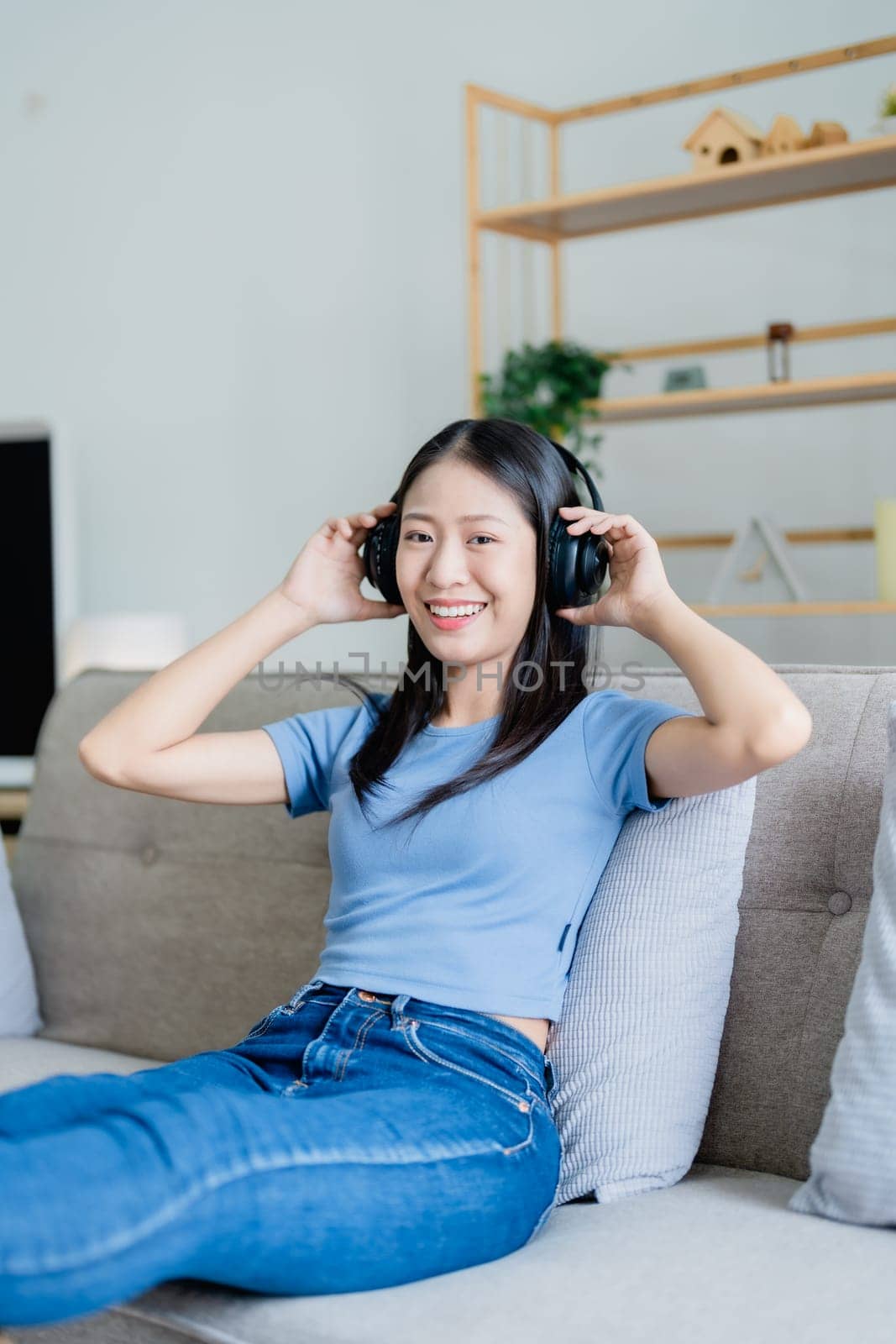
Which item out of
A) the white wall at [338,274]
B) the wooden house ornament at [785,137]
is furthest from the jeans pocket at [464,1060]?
the wooden house ornament at [785,137]

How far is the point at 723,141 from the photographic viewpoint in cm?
255

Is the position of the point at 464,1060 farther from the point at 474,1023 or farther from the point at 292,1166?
the point at 292,1166

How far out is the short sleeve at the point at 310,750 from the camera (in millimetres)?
1500

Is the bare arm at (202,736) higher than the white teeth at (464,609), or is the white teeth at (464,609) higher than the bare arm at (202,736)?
the white teeth at (464,609)

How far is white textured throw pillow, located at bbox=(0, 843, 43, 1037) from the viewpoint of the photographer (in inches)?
70.9

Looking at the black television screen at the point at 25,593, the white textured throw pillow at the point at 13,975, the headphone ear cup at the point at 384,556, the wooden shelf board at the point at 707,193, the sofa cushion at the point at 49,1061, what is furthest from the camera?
the black television screen at the point at 25,593

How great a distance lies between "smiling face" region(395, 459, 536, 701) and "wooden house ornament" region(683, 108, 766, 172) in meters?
1.41

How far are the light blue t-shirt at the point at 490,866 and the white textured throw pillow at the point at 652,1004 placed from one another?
32mm

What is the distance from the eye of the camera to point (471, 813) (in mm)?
1315

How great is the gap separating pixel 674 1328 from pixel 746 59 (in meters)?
2.47

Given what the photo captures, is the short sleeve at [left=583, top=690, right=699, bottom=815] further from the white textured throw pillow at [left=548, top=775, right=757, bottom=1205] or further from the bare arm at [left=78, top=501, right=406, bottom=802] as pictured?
the bare arm at [left=78, top=501, right=406, bottom=802]

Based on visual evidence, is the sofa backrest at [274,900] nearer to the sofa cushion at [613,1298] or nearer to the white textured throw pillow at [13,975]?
the white textured throw pillow at [13,975]

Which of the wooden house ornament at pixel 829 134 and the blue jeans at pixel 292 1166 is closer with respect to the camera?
the blue jeans at pixel 292 1166

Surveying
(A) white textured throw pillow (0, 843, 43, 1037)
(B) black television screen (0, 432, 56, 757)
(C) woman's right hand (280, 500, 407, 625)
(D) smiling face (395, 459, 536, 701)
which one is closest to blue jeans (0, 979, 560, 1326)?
(D) smiling face (395, 459, 536, 701)
